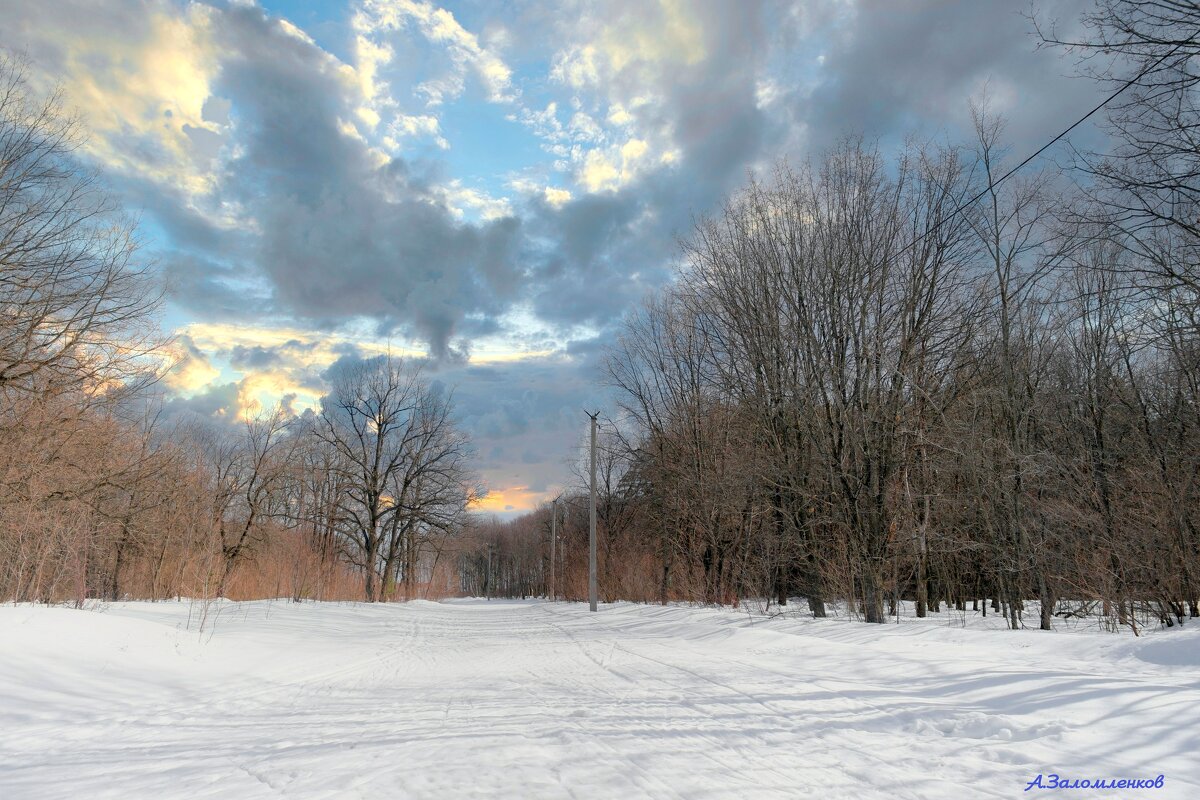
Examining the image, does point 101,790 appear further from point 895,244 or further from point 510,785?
point 895,244

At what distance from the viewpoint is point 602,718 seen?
229 inches

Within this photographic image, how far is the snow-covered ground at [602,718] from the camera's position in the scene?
410 cm

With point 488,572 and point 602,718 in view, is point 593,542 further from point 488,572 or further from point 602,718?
point 488,572

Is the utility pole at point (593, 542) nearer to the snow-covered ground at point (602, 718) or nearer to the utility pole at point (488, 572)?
the snow-covered ground at point (602, 718)

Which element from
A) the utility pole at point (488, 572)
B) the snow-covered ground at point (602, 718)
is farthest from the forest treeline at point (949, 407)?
the utility pole at point (488, 572)

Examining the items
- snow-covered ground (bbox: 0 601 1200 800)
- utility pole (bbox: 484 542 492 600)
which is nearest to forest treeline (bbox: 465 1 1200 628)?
snow-covered ground (bbox: 0 601 1200 800)

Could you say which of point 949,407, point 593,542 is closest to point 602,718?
point 949,407

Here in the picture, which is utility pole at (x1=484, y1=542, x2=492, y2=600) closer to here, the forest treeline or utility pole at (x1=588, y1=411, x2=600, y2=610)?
utility pole at (x1=588, y1=411, x2=600, y2=610)

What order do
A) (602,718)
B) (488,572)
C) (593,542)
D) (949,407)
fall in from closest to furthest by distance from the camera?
(602,718) < (949,407) < (593,542) < (488,572)

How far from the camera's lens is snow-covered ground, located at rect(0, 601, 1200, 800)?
410 centimetres

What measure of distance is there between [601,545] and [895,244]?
28.6 metres

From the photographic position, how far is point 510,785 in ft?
12.9

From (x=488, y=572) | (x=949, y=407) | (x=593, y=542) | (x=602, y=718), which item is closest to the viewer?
(x=602, y=718)

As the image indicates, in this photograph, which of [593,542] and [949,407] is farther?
[593,542]
